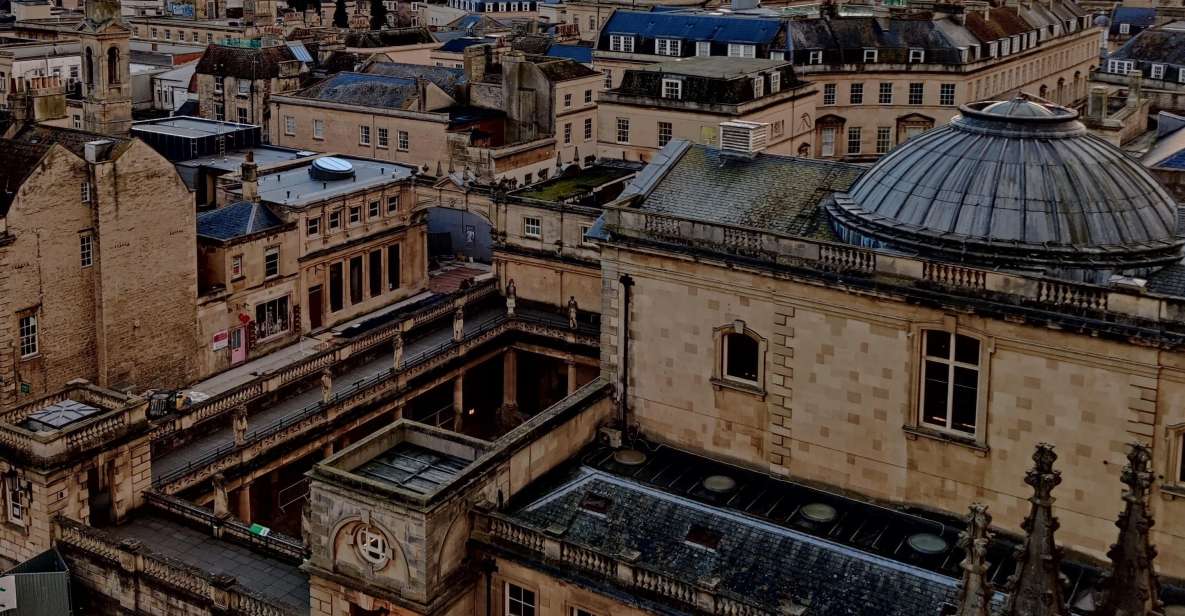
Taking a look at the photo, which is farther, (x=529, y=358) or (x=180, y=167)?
(x=180, y=167)

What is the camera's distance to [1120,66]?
309ft

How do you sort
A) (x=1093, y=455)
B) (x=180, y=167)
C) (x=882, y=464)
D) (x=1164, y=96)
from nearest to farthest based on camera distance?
1. (x=1093, y=455)
2. (x=882, y=464)
3. (x=180, y=167)
4. (x=1164, y=96)

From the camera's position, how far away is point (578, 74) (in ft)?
313

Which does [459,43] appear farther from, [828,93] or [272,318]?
[272,318]

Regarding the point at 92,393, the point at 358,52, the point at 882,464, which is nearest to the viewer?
the point at 882,464

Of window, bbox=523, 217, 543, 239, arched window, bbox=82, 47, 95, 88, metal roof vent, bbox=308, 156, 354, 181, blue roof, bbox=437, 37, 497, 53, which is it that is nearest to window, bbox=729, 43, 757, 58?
blue roof, bbox=437, 37, 497, 53

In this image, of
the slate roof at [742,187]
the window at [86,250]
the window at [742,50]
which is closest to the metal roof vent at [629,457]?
the slate roof at [742,187]

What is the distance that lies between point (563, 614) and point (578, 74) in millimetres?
64541

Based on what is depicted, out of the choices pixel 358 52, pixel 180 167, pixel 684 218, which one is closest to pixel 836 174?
pixel 684 218

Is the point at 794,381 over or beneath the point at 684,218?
beneath

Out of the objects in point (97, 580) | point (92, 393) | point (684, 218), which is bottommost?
point (97, 580)

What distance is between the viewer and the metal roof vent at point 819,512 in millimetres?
37062

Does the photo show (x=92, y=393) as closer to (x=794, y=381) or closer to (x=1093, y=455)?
(x=794, y=381)

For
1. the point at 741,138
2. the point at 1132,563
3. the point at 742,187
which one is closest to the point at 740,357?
the point at 742,187
